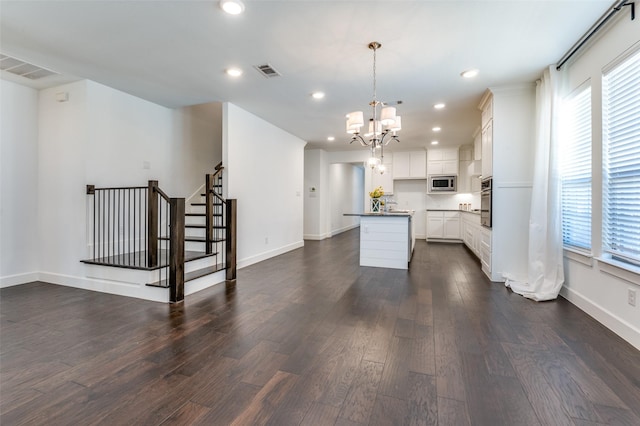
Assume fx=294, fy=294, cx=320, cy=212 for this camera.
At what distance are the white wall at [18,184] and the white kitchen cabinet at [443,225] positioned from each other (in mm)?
8451

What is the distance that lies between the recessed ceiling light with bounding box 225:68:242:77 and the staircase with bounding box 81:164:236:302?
1.45m

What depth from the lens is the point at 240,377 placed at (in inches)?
74.0

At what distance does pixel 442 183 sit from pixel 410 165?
1067 millimetres

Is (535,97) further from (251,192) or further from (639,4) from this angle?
(251,192)

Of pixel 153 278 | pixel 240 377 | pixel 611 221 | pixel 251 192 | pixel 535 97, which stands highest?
pixel 535 97

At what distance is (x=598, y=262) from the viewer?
2.81 meters

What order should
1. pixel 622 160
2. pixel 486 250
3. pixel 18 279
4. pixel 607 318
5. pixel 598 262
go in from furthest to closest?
pixel 486 250 < pixel 18 279 < pixel 598 262 < pixel 607 318 < pixel 622 160

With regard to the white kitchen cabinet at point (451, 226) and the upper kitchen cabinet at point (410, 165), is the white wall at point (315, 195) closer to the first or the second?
the upper kitchen cabinet at point (410, 165)

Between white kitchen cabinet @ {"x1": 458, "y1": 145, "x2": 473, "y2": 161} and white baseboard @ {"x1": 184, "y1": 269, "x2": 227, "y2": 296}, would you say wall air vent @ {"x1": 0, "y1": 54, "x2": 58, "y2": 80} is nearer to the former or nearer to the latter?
white baseboard @ {"x1": 184, "y1": 269, "x2": 227, "y2": 296}

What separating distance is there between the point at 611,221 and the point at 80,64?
229 inches

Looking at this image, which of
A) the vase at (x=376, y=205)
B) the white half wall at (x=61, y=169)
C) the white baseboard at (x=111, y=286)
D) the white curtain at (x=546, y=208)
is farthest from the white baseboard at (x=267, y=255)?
the white curtain at (x=546, y=208)

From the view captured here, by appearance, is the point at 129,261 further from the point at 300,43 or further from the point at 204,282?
the point at 300,43

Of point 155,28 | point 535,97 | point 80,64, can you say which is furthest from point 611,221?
point 80,64

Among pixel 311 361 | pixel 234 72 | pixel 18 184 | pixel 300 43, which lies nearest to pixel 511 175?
pixel 300 43
